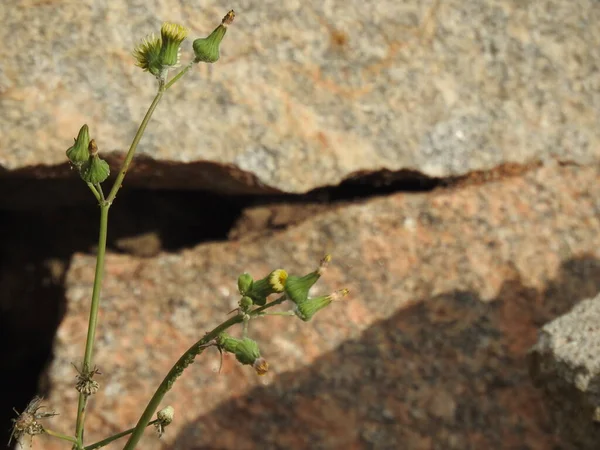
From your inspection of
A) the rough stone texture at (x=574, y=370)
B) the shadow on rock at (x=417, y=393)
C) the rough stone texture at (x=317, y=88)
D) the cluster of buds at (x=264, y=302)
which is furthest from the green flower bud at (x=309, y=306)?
the rough stone texture at (x=317, y=88)

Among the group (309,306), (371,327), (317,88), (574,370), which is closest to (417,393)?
(371,327)

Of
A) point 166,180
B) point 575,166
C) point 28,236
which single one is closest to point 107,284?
point 166,180

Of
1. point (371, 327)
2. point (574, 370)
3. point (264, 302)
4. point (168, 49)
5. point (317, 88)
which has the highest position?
point (317, 88)

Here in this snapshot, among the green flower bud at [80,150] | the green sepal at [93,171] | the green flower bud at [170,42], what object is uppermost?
the green flower bud at [170,42]

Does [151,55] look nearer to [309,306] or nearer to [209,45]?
[209,45]

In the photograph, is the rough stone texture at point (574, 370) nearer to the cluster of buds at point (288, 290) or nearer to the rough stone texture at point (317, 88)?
the rough stone texture at point (317, 88)

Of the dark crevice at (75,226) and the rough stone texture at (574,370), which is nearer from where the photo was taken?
the rough stone texture at (574,370)

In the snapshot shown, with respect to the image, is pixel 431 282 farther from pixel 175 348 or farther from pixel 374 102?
pixel 175 348

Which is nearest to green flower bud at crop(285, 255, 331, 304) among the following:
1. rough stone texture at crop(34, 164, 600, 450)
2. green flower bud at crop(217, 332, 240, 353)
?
green flower bud at crop(217, 332, 240, 353)
